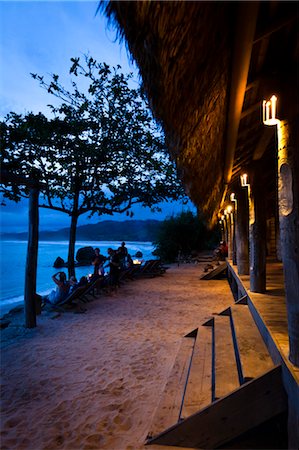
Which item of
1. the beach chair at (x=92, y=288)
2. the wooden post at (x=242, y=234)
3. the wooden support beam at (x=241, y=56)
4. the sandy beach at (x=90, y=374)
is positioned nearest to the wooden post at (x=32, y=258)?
the sandy beach at (x=90, y=374)

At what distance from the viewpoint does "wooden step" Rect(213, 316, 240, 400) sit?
2.93m

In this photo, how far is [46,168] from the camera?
13.7 meters

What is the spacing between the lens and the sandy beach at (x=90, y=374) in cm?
296

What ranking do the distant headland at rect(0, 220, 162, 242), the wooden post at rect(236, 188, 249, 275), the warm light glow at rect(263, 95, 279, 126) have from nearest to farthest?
A: 1. the warm light glow at rect(263, 95, 279, 126)
2. the wooden post at rect(236, 188, 249, 275)
3. the distant headland at rect(0, 220, 162, 242)

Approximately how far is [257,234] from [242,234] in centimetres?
290

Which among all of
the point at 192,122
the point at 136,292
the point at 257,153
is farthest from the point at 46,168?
the point at 192,122

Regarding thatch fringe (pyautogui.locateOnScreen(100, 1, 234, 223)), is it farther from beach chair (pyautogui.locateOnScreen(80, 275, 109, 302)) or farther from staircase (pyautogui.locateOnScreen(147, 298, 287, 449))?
beach chair (pyautogui.locateOnScreen(80, 275, 109, 302))

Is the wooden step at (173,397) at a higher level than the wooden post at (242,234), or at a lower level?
lower

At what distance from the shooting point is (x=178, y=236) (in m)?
27.1

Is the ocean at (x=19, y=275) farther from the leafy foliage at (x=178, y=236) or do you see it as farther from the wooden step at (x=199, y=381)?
the wooden step at (x=199, y=381)

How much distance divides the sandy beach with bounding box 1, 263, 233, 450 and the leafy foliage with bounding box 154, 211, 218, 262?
18606mm

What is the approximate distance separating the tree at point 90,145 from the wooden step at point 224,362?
9288mm

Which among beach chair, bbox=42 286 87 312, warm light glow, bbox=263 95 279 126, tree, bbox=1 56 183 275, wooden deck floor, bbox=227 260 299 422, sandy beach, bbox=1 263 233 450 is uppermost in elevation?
tree, bbox=1 56 183 275

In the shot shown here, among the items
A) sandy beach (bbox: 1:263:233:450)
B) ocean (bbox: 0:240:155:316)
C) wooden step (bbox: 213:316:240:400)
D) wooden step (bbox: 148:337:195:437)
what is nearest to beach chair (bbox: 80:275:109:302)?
sandy beach (bbox: 1:263:233:450)
